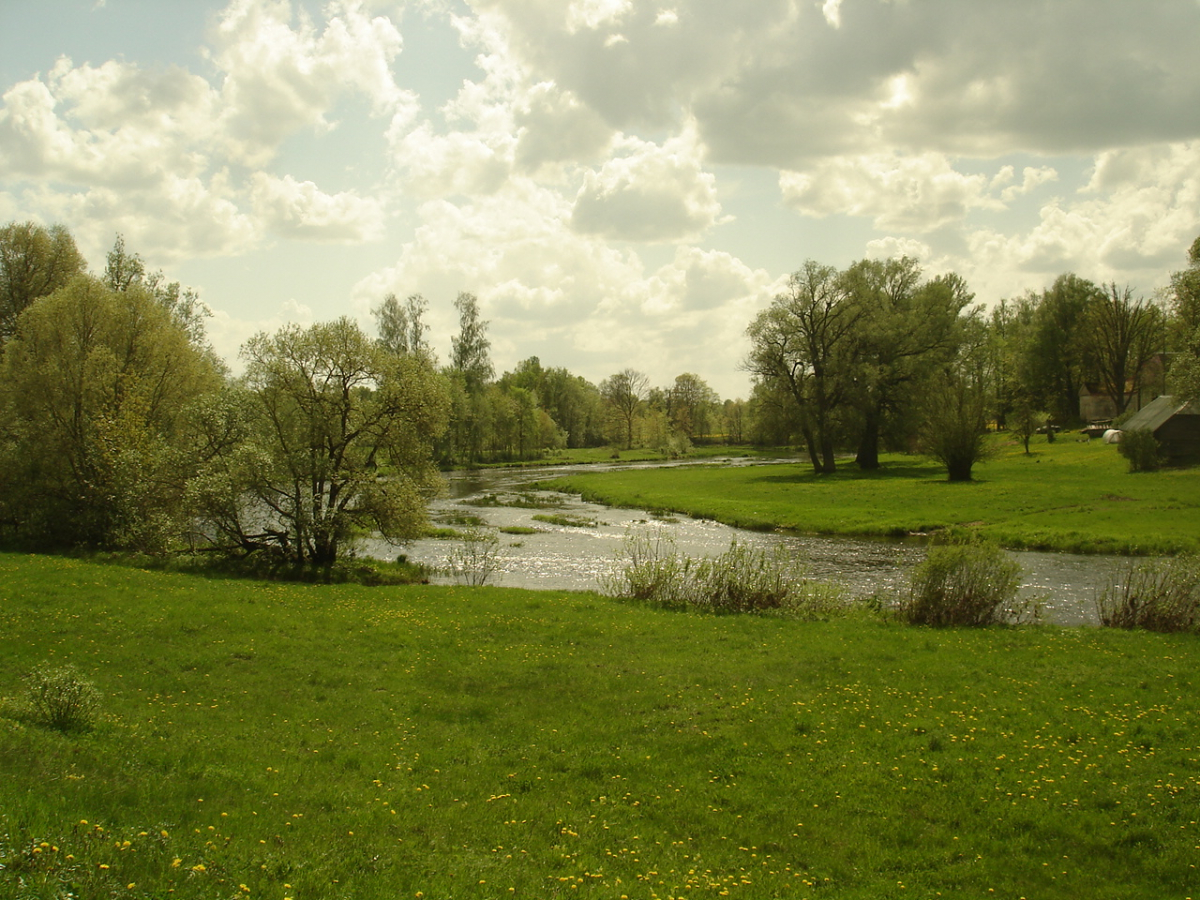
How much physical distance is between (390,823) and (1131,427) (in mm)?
66285

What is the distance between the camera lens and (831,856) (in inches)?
332

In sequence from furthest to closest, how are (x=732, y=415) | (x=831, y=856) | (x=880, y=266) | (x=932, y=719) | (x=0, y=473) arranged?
(x=732, y=415), (x=880, y=266), (x=0, y=473), (x=932, y=719), (x=831, y=856)

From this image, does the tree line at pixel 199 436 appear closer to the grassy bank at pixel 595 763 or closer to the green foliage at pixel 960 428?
the grassy bank at pixel 595 763

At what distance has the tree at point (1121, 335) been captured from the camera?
8488cm

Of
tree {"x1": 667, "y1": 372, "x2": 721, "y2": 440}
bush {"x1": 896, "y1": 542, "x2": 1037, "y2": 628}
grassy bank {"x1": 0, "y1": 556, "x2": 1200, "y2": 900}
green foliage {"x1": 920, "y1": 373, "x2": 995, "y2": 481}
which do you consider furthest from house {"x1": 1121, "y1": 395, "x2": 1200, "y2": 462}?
tree {"x1": 667, "y1": 372, "x2": 721, "y2": 440}

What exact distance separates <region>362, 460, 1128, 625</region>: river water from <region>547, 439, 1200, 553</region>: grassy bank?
6.99 ft

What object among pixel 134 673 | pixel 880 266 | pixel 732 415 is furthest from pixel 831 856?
pixel 732 415

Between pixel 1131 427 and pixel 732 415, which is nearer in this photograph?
pixel 1131 427

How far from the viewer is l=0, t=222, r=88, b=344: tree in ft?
146

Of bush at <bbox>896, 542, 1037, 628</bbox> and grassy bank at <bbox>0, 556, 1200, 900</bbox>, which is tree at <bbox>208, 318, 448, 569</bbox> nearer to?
grassy bank at <bbox>0, 556, 1200, 900</bbox>

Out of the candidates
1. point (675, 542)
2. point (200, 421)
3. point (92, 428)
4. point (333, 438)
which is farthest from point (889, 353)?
point (92, 428)

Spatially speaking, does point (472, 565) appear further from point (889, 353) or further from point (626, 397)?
point (626, 397)

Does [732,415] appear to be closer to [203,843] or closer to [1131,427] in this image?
[1131,427]

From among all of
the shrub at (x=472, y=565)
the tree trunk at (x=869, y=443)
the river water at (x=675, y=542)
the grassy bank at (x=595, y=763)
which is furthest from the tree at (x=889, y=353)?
the grassy bank at (x=595, y=763)
